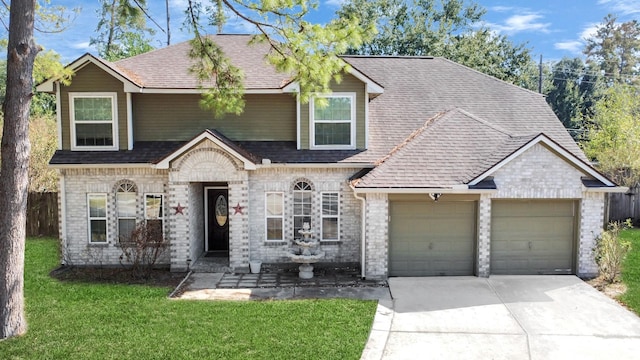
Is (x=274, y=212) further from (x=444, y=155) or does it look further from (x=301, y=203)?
(x=444, y=155)

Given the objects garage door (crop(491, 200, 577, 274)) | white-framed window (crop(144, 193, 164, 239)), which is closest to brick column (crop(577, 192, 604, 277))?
garage door (crop(491, 200, 577, 274))

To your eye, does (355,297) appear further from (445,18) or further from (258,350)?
(445,18)

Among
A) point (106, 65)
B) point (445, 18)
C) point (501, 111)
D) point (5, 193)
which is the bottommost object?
point (5, 193)

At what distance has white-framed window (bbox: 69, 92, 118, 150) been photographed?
13.4m

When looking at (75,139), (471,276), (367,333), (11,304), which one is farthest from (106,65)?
(471,276)

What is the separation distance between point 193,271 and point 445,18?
1058 inches

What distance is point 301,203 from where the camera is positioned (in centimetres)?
1352

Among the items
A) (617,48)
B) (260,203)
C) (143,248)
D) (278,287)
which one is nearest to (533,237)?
(278,287)

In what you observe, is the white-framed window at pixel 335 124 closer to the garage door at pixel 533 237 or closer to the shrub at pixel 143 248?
the garage door at pixel 533 237

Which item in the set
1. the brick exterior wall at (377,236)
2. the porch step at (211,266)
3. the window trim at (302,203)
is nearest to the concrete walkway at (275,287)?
the porch step at (211,266)

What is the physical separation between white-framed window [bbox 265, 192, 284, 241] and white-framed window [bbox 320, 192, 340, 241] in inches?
48.4

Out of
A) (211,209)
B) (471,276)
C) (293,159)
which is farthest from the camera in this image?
(211,209)

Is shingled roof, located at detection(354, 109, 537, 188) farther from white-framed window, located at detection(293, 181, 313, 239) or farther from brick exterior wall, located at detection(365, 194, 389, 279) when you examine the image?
white-framed window, located at detection(293, 181, 313, 239)

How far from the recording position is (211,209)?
14633 mm
